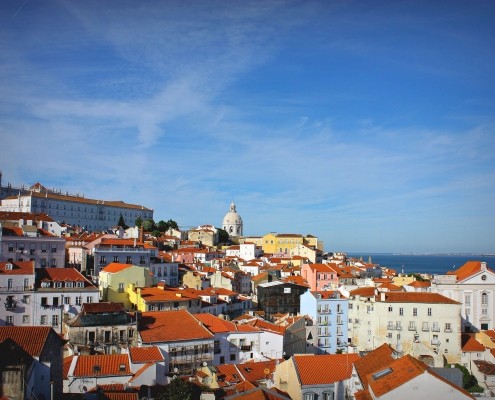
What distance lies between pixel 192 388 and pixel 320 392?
7259 mm

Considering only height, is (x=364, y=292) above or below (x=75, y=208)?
below

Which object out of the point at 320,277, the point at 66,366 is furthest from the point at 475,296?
the point at 66,366

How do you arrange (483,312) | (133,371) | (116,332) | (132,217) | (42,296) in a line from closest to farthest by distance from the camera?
(133,371)
(116,332)
(42,296)
(483,312)
(132,217)

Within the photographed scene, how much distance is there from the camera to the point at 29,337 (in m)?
24.4

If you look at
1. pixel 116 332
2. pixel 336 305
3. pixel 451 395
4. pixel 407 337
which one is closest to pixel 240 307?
pixel 336 305

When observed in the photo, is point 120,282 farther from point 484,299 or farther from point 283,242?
point 283,242

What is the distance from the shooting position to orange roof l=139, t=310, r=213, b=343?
1428 inches

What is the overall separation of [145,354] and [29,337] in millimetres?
9998

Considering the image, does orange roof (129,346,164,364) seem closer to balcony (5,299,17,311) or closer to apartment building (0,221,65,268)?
balcony (5,299,17,311)

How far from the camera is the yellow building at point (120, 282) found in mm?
47906

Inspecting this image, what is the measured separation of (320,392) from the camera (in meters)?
29.8

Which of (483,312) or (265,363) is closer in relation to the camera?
(265,363)

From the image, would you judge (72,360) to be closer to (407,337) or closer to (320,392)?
(320,392)

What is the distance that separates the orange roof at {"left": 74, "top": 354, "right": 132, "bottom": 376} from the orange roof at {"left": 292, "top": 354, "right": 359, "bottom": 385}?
10237 mm
